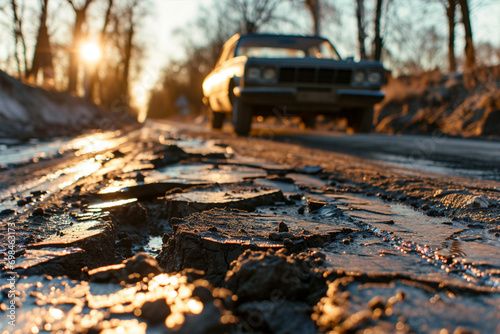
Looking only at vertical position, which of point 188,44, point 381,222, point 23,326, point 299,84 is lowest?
point 23,326

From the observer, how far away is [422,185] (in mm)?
2275

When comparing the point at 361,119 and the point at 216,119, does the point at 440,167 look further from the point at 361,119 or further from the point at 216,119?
the point at 216,119

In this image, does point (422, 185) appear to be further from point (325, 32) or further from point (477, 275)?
point (325, 32)

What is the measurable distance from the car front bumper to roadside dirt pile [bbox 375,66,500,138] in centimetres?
267

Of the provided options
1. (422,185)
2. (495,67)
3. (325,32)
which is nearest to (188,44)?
(325,32)

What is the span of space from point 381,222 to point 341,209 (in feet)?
0.79

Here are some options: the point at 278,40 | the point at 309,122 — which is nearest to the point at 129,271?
the point at 278,40

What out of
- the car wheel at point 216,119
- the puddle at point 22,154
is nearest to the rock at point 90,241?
the puddle at point 22,154

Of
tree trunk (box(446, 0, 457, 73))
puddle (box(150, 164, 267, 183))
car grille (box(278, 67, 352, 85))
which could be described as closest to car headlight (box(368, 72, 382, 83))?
car grille (box(278, 67, 352, 85))

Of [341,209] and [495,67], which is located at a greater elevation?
[495,67]

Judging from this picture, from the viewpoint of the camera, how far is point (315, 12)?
55.1ft

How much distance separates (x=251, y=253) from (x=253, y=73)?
4507 mm

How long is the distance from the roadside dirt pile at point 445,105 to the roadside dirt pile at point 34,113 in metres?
6.61

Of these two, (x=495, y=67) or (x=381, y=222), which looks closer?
(x=381, y=222)
